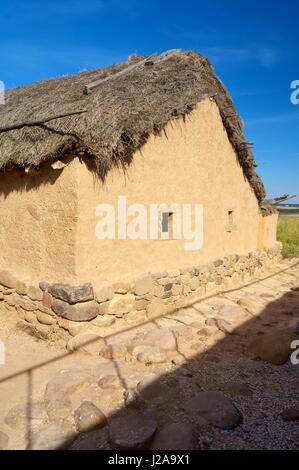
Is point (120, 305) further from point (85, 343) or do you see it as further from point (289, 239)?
point (289, 239)

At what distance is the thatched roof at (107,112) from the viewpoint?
454cm

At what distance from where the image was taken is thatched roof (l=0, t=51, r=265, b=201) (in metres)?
4.54

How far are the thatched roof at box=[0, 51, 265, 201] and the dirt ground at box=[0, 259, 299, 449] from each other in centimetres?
260

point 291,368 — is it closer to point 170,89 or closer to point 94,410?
point 94,410

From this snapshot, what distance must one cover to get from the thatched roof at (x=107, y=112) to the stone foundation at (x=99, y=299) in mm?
1761

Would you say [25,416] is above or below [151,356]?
below

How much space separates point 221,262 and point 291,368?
12.6ft

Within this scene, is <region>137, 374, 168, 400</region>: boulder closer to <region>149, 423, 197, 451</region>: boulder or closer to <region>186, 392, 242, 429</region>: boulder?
<region>186, 392, 242, 429</region>: boulder

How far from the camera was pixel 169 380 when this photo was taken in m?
3.79

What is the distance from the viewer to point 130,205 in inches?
213

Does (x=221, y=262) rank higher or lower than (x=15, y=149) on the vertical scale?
lower

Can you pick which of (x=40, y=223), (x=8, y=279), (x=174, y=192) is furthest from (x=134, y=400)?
(x=174, y=192)

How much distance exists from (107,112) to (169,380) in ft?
11.7

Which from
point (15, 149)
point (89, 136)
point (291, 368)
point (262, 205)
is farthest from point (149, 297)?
point (262, 205)
